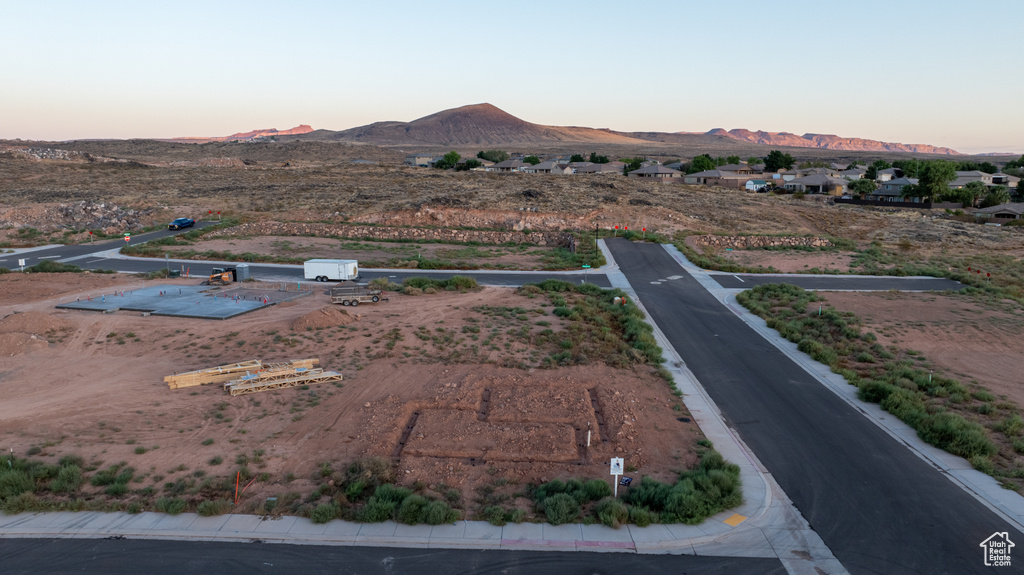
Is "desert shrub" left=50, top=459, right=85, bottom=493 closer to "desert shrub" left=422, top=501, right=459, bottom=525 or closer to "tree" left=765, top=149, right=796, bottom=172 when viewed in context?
"desert shrub" left=422, top=501, right=459, bottom=525

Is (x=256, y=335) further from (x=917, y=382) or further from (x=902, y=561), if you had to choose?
(x=917, y=382)

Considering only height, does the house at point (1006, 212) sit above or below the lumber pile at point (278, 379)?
above

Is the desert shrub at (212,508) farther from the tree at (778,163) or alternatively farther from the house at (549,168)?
the tree at (778,163)

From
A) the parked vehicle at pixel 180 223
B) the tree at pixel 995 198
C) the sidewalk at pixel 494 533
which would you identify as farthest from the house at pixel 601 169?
the sidewalk at pixel 494 533

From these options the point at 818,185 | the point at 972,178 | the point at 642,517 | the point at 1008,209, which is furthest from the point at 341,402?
the point at 972,178

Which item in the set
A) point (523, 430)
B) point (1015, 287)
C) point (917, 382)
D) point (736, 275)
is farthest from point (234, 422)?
point (1015, 287)

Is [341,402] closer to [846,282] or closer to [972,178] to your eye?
[846,282]

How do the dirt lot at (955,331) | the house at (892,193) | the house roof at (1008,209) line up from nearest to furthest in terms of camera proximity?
the dirt lot at (955,331)
the house roof at (1008,209)
the house at (892,193)
